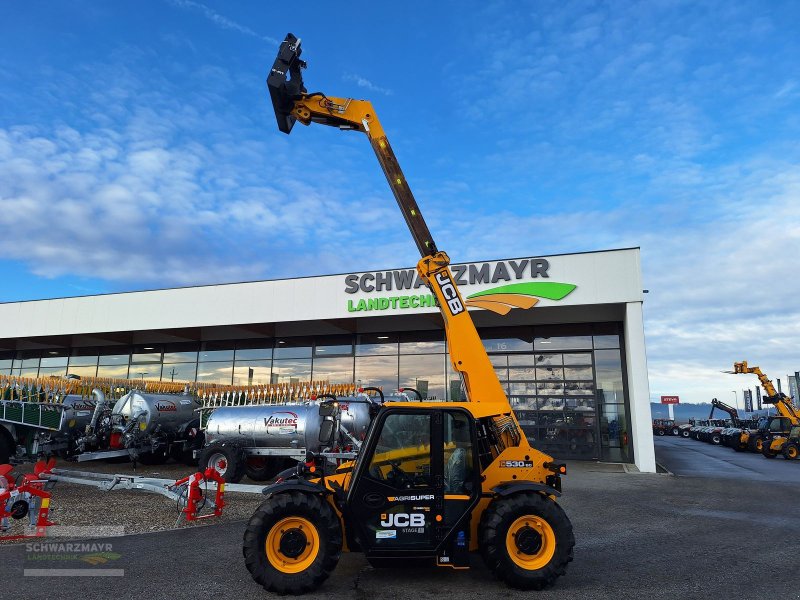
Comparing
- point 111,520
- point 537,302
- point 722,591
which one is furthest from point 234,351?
point 722,591

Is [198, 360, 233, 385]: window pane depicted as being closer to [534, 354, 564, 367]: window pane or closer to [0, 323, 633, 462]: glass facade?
[0, 323, 633, 462]: glass facade

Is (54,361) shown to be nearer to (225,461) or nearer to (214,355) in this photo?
(214,355)

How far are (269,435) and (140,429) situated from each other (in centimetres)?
463

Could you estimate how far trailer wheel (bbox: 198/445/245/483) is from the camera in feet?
39.7

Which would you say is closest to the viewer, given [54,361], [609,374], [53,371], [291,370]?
[609,374]

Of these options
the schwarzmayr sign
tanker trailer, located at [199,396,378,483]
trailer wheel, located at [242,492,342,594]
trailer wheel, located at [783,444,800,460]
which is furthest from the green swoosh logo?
trailer wheel, located at [783,444,800,460]

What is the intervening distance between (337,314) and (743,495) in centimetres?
1317

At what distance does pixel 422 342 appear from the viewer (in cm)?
2136

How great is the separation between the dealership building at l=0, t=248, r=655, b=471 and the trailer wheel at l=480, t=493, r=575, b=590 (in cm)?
1237

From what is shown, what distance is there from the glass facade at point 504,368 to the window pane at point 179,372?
5cm

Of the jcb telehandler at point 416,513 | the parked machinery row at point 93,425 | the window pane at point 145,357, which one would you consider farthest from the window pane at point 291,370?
the jcb telehandler at point 416,513

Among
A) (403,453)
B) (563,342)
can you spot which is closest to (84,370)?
(563,342)

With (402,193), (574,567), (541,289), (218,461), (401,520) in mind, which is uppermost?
(541,289)

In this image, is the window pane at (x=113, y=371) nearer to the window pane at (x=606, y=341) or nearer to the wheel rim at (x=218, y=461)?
the wheel rim at (x=218, y=461)
